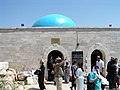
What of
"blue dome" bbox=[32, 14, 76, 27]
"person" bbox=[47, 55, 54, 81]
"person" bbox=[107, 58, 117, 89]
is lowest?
"person" bbox=[47, 55, 54, 81]

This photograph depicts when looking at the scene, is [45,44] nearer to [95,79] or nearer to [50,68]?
[50,68]

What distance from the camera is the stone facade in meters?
16.7

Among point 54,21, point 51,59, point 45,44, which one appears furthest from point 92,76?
point 54,21

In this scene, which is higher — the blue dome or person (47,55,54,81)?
the blue dome

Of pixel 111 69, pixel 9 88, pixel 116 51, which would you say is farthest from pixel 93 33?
pixel 9 88

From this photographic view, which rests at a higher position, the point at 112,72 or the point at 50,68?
the point at 112,72

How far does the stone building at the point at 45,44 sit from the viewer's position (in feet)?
54.9

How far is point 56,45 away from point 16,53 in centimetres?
253

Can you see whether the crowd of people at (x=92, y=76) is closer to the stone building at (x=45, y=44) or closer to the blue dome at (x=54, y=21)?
the stone building at (x=45, y=44)

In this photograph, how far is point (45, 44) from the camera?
663 inches

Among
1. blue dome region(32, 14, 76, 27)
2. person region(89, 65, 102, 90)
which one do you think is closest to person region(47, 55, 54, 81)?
blue dome region(32, 14, 76, 27)

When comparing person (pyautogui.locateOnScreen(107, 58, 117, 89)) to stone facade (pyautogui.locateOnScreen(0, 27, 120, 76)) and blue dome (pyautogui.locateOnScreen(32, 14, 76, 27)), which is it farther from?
blue dome (pyautogui.locateOnScreen(32, 14, 76, 27))

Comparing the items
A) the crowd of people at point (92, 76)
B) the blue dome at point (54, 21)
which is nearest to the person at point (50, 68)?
the crowd of people at point (92, 76)

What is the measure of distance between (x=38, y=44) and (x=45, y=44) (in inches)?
17.2
